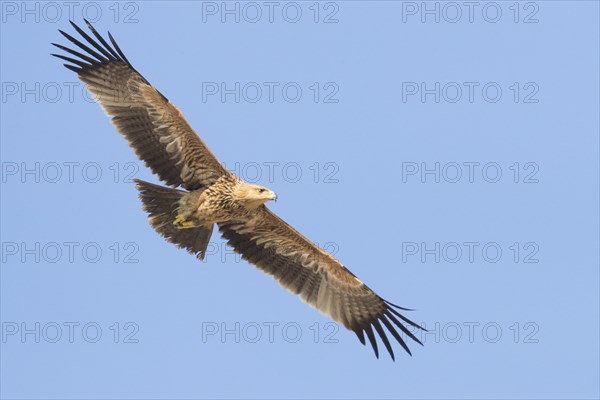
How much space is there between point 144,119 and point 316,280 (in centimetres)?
345

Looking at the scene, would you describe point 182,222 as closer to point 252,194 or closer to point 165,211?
point 165,211

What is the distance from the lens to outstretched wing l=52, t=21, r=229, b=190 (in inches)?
476

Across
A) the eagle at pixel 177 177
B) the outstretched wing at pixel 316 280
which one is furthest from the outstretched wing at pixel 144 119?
the outstretched wing at pixel 316 280

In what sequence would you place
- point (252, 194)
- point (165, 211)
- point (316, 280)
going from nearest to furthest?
point (252, 194) → point (165, 211) → point (316, 280)

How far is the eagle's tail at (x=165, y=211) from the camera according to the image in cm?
1211

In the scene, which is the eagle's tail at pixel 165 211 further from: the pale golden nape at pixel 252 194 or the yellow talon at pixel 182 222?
the pale golden nape at pixel 252 194

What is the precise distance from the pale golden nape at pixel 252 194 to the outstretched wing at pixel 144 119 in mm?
351

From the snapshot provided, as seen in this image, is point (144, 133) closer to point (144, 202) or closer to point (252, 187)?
point (144, 202)

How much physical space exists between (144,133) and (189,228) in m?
1.47

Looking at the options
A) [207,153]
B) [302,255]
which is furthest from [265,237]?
[207,153]

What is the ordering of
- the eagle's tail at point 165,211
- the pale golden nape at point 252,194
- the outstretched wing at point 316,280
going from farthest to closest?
the outstretched wing at point 316,280 < the eagle's tail at point 165,211 < the pale golden nape at point 252,194

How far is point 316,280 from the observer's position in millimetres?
13062

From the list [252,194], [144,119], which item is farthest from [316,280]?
[144,119]

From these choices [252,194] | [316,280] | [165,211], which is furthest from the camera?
[316,280]
